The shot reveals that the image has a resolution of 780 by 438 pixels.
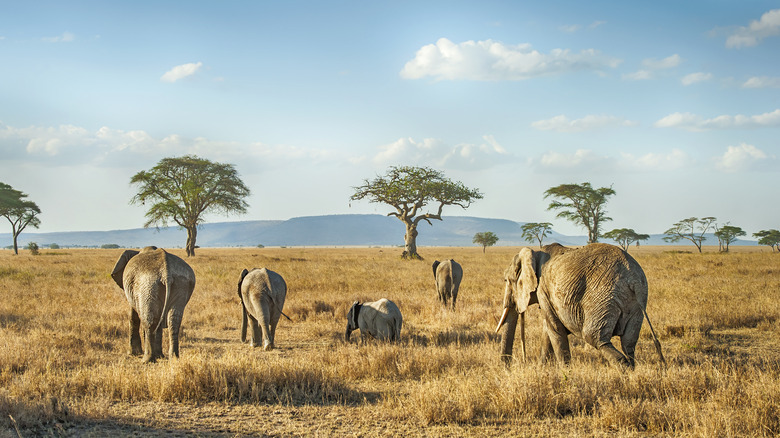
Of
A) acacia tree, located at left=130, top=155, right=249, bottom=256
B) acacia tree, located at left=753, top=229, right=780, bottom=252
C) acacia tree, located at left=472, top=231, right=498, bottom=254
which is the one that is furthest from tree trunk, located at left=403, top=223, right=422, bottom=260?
acacia tree, located at left=753, top=229, right=780, bottom=252

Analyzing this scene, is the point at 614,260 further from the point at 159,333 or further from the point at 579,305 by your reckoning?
the point at 159,333

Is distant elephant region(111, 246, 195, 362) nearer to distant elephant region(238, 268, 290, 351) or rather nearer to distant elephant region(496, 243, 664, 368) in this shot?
distant elephant region(238, 268, 290, 351)

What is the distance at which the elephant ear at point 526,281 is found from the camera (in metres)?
6.57

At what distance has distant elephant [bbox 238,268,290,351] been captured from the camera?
29.5ft

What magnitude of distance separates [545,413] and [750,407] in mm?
1926

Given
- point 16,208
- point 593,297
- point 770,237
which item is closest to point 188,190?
point 16,208

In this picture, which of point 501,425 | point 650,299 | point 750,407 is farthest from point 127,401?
point 650,299

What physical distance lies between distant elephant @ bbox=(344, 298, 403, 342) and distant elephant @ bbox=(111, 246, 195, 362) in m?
3.11

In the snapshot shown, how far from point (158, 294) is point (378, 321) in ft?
12.2

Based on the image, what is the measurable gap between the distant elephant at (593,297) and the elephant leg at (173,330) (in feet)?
16.5

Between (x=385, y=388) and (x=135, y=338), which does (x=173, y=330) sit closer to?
(x=135, y=338)

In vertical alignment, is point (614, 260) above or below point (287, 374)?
above

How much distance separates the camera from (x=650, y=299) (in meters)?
14.6

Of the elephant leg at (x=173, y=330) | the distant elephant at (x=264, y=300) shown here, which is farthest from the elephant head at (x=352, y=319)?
the elephant leg at (x=173, y=330)
